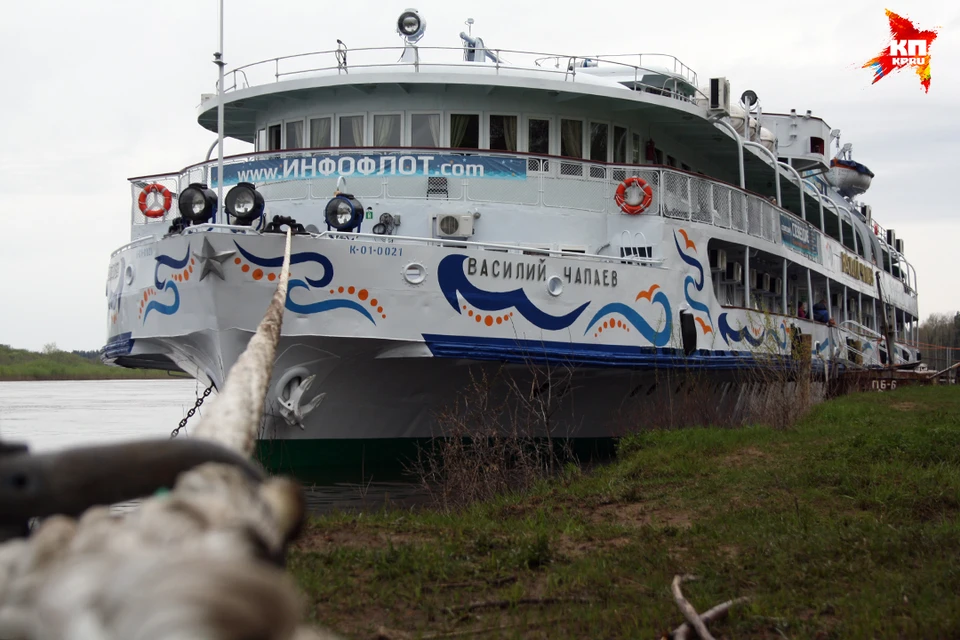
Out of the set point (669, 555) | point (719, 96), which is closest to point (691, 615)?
point (669, 555)

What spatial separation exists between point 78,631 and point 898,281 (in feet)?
117

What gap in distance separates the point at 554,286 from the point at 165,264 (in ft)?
15.4

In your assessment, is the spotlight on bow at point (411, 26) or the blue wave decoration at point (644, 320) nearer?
the blue wave decoration at point (644, 320)

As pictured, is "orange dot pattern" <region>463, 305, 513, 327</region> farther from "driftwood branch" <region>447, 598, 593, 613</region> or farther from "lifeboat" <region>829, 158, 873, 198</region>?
"lifeboat" <region>829, 158, 873, 198</region>

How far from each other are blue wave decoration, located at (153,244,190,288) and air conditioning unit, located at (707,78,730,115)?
8.62m

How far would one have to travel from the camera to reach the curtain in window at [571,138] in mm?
15633

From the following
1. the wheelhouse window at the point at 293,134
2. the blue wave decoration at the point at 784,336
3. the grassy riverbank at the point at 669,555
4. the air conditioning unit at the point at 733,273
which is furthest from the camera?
the blue wave decoration at the point at 784,336

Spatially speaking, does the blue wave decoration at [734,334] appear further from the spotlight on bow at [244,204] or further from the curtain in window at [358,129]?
the spotlight on bow at [244,204]

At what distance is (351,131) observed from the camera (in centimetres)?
1521

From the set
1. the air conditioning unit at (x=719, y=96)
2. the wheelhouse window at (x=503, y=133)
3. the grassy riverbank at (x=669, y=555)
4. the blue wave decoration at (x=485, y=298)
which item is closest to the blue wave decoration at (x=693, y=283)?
the blue wave decoration at (x=485, y=298)

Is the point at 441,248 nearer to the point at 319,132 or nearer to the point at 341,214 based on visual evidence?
the point at 341,214

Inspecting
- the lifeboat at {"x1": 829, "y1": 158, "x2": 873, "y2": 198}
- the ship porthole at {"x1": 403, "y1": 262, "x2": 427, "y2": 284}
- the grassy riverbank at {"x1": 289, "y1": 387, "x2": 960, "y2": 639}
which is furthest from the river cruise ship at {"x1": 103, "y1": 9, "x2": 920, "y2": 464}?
the lifeboat at {"x1": 829, "y1": 158, "x2": 873, "y2": 198}

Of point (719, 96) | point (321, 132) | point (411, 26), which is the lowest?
point (321, 132)

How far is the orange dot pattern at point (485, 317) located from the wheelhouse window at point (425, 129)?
139 inches
